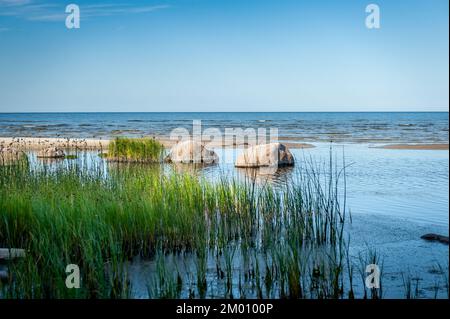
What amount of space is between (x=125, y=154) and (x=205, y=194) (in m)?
9.20

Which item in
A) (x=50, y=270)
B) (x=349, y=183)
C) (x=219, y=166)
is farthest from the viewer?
(x=219, y=166)

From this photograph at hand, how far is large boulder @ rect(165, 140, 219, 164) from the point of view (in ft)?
54.1

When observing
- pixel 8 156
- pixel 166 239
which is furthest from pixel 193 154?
pixel 166 239

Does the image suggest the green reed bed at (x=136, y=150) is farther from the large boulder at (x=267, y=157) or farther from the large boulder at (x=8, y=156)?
the large boulder at (x=8, y=156)

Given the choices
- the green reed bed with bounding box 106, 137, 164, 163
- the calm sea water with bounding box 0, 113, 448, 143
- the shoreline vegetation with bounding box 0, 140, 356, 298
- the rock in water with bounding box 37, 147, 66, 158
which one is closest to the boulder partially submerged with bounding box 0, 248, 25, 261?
the shoreline vegetation with bounding box 0, 140, 356, 298

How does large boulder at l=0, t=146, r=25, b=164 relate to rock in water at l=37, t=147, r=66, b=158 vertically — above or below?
above

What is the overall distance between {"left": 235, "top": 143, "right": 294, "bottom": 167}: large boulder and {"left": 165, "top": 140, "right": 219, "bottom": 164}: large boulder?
Result: 150cm

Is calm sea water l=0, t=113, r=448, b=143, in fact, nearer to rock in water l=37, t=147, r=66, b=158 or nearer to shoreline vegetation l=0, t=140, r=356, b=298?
rock in water l=37, t=147, r=66, b=158

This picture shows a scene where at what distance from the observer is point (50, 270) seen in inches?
198

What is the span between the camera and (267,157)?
15.0m

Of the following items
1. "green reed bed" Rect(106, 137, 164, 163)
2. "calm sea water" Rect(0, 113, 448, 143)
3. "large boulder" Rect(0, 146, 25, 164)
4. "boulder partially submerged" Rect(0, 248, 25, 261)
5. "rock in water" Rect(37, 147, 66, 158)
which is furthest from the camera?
"calm sea water" Rect(0, 113, 448, 143)
